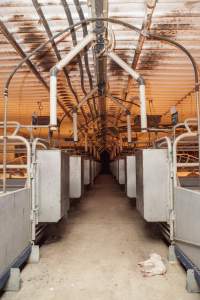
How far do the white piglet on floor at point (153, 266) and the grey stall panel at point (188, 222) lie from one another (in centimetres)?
25

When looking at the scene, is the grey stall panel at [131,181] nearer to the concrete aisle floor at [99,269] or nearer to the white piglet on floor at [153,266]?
the concrete aisle floor at [99,269]

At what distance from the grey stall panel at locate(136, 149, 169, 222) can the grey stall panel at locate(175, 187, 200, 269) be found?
0.72ft

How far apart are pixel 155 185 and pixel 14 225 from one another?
5.10 feet

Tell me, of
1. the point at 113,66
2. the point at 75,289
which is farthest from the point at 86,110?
the point at 75,289

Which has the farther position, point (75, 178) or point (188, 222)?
point (75, 178)

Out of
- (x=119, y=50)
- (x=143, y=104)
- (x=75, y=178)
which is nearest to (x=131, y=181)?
(x=75, y=178)

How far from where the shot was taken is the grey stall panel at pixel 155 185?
293cm

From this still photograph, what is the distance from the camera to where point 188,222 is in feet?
7.66

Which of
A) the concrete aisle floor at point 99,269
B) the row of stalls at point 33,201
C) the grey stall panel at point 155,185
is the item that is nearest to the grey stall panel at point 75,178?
the concrete aisle floor at point 99,269

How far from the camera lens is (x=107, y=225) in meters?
4.16

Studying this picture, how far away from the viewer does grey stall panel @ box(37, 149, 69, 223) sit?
291cm

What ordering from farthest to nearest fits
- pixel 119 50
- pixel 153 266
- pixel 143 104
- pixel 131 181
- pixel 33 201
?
pixel 131 181, pixel 119 50, pixel 143 104, pixel 33 201, pixel 153 266

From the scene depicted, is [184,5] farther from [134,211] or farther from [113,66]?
[134,211]

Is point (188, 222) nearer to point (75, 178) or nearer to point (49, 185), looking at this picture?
point (49, 185)
